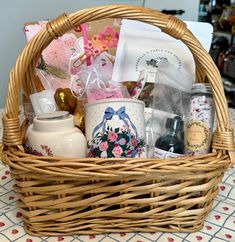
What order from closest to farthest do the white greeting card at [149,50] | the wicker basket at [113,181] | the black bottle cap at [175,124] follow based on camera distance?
the wicker basket at [113,181], the black bottle cap at [175,124], the white greeting card at [149,50]

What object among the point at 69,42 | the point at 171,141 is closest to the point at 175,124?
the point at 171,141

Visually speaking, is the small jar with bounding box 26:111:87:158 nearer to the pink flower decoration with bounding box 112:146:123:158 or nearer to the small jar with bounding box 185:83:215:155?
the pink flower decoration with bounding box 112:146:123:158

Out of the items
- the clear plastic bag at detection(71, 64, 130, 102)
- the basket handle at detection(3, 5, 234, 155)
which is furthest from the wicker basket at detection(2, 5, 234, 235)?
the clear plastic bag at detection(71, 64, 130, 102)

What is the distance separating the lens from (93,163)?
1.37ft

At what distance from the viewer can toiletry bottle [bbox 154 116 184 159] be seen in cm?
51

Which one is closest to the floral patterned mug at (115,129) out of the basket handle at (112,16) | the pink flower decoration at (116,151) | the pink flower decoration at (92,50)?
the pink flower decoration at (116,151)

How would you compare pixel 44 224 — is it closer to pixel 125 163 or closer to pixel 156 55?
pixel 125 163

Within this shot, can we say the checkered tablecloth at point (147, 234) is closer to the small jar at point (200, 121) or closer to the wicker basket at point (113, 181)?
the wicker basket at point (113, 181)

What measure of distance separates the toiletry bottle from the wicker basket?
7cm

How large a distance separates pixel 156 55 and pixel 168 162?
361 mm

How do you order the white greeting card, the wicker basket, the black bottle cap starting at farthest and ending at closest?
1. the white greeting card
2. the black bottle cap
3. the wicker basket

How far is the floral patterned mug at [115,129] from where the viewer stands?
480 mm

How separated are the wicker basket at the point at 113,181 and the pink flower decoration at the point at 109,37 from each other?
0.86ft

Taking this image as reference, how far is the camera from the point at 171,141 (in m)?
0.53
